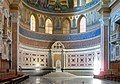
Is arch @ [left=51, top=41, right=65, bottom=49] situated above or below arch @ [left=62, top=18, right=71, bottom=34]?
below

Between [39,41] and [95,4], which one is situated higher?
[95,4]

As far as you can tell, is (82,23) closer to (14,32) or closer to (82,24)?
(82,24)

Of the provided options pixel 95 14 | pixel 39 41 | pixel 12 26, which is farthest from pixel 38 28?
pixel 12 26

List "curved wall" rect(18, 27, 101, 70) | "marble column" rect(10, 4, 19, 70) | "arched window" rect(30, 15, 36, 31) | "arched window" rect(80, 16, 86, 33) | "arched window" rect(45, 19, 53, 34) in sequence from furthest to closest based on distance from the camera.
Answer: "arched window" rect(45, 19, 53, 34)
"arched window" rect(80, 16, 86, 33)
"arched window" rect(30, 15, 36, 31)
"curved wall" rect(18, 27, 101, 70)
"marble column" rect(10, 4, 19, 70)

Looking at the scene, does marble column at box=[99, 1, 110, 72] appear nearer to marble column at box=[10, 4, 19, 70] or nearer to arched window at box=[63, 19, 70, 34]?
marble column at box=[10, 4, 19, 70]

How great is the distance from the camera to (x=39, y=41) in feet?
135

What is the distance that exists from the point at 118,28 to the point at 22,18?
14176 millimetres

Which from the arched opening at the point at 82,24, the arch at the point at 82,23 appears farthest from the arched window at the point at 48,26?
the arched opening at the point at 82,24

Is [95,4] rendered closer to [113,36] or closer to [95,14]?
[95,14]

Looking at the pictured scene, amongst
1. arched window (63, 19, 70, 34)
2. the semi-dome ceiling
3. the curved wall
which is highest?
the semi-dome ceiling

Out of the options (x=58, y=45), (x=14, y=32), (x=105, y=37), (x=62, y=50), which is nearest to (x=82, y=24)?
(x=58, y=45)

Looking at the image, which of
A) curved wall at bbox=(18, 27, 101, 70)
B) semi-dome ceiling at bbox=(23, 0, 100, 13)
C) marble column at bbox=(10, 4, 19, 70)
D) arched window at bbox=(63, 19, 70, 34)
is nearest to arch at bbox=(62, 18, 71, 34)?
arched window at bbox=(63, 19, 70, 34)

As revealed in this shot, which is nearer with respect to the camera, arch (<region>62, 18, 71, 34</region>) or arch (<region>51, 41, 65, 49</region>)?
arch (<region>51, 41, 65, 49</region>)

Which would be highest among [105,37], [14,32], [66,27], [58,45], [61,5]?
[61,5]
